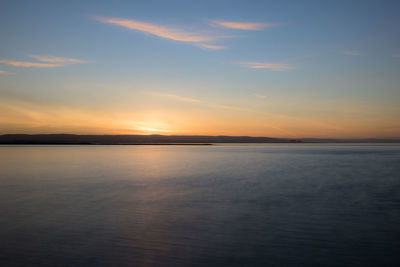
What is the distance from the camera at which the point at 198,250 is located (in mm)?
6715

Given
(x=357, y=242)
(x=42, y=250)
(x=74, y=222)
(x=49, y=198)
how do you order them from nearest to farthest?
(x=42, y=250)
(x=357, y=242)
(x=74, y=222)
(x=49, y=198)

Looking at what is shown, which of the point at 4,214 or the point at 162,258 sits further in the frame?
the point at 4,214

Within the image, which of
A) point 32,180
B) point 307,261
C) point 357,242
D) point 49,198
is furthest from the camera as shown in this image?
point 32,180

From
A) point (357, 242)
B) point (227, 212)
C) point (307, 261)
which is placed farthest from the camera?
point (227, 212)

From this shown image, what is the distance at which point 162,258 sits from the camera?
6.19 meters

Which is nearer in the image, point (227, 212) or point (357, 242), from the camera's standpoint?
point (357, 242)

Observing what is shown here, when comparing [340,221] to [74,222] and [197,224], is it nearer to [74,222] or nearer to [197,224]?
[197,224]

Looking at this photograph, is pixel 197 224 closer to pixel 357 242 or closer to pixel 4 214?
pixel 357 242

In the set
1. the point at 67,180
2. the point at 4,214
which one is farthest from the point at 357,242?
the point at 67,180

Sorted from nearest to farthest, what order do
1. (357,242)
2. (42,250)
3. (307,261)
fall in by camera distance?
(307,261) < (42,250) < (357,242)

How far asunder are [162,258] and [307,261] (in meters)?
2.95

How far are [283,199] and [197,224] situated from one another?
544cm

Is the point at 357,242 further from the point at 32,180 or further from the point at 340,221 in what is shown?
the point at 32,180

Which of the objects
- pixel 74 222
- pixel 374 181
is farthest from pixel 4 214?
pixel 374 181
